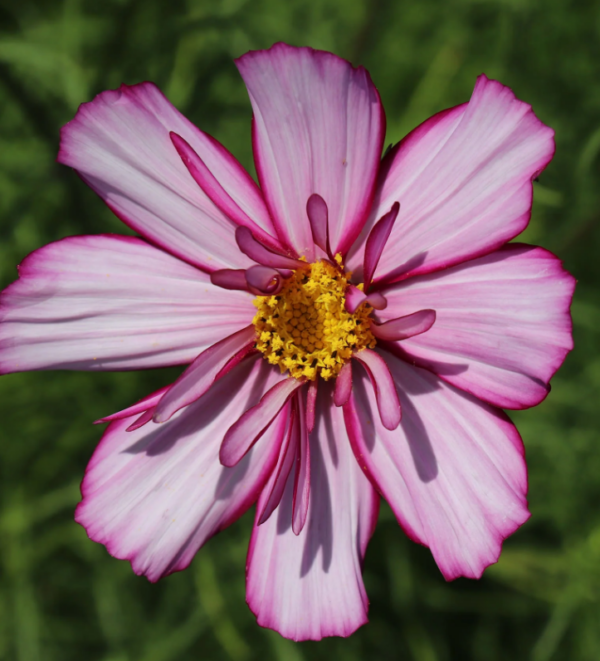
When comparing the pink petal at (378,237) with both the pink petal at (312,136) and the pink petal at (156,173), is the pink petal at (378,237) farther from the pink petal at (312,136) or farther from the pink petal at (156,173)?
the pink petal at (156,173)

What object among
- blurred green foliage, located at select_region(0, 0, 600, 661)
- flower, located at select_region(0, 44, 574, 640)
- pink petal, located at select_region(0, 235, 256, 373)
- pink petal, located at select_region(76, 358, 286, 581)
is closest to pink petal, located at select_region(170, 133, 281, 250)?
flower, located at select_region(0, 44, 574, 640)

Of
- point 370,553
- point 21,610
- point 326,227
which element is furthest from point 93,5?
point 370,553

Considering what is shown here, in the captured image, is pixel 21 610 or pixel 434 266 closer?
pixel 434 266

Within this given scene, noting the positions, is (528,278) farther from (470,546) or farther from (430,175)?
(470,546)

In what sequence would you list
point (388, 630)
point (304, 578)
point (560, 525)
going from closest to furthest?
point (304, 578) → point (560, 525) → point (388, 630)

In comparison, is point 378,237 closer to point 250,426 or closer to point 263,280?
point 263,280
